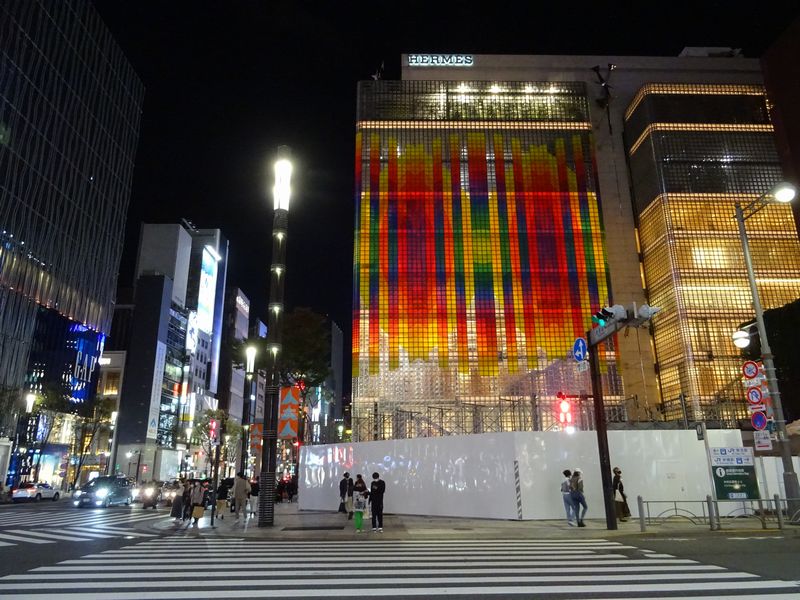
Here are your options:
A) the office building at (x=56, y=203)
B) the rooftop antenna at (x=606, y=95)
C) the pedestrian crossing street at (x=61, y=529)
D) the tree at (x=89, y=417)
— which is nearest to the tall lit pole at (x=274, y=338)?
the pedestrian crossing street at (x=61, y=529)

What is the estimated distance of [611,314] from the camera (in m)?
16.6

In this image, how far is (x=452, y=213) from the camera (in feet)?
194

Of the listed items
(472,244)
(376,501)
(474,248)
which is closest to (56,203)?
(472,244)

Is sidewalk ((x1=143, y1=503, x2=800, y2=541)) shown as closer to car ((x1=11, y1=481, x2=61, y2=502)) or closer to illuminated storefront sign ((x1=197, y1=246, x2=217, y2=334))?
car ((x1=11, y1=481, x2=61, y2=502))

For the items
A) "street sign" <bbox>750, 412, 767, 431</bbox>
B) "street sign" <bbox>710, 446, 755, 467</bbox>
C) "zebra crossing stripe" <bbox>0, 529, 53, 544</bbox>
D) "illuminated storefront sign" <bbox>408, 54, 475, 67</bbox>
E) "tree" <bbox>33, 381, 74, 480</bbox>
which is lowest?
"zebra crossing stripe" <bbox>0, 529, 53, 544</bbox>

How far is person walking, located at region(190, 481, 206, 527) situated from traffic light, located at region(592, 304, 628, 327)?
15059 millimetres

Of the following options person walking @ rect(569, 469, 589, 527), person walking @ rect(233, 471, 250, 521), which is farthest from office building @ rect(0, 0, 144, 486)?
person walking @ rect(569, 469, 589, 527)

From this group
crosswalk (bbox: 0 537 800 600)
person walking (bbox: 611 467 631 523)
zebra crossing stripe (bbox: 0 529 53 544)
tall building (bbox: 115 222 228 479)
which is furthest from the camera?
tall building (bbox: 115 222 228 479)

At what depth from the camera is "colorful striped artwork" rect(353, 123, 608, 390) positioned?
2167 inches

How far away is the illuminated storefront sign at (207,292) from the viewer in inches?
4003

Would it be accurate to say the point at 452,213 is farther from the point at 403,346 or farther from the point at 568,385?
the point at 568,385

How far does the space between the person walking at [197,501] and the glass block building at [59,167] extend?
48.1 metres

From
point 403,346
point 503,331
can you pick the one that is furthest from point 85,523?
point 503,331

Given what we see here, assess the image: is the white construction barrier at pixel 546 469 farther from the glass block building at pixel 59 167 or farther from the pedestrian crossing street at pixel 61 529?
the glass block building at pixel 59 167
